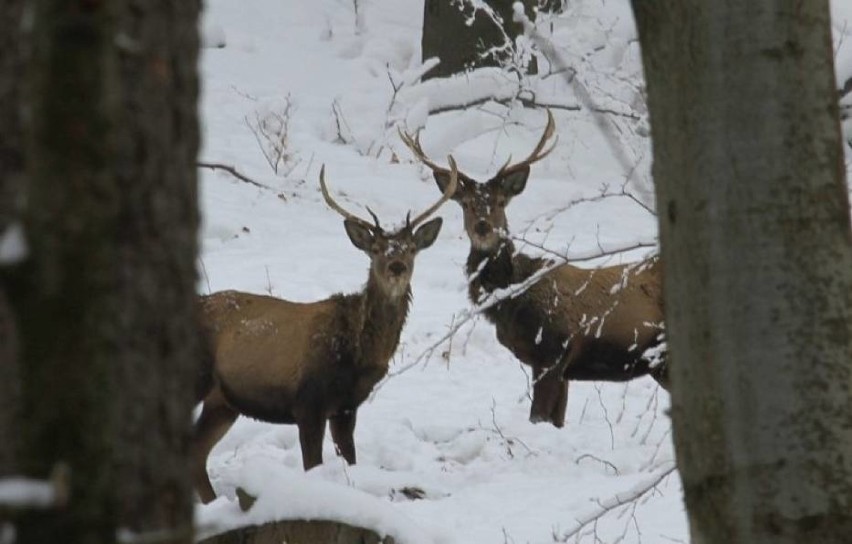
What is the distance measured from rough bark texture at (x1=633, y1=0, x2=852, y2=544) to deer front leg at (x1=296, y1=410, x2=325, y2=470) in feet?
19.5

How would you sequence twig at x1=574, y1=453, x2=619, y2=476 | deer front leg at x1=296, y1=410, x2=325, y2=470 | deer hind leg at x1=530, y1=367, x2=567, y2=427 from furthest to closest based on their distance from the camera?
deer hind leg at x1=530, y1=367, x2=567, y2=427
deer front leg at x1=296, y1=410, x2=325, y2=470
twig at x1=574, y1=453, x2=619, y2=476

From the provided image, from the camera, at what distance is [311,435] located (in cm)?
938

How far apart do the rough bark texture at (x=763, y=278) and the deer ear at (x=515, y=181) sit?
24.5 feet

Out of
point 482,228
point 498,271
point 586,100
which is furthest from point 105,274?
point 498,271

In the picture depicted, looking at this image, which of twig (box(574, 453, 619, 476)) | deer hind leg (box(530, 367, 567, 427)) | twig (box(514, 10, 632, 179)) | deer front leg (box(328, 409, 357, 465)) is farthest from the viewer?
deer hind leg (box(530, 367, 567, 427))

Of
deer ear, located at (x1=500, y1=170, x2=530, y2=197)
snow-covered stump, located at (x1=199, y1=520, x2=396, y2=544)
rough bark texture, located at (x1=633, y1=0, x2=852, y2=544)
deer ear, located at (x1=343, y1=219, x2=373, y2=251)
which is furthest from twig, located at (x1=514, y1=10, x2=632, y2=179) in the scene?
deer ear, located at (x1=500, y1=170, x2=530, y2=197)

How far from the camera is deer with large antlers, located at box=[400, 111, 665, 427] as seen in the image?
34.4 ft

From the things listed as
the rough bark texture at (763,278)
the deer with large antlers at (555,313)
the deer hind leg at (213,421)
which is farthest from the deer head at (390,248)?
the rough bark texture at (763,278)

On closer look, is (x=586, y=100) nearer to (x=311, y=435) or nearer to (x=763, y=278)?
(x=763, y=278)

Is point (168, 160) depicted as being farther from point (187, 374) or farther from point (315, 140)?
point (315, 140)

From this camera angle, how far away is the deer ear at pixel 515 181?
36.0 feet

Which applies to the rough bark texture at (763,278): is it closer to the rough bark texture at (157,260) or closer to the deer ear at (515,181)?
the rough bark texture at (157,260)

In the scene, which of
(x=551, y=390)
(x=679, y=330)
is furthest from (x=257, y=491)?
(x=551, y=390)

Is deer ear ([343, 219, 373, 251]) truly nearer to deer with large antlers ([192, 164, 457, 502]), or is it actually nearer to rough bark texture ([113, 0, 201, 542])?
deer with large antlers ([192, 164, 457, 502])
